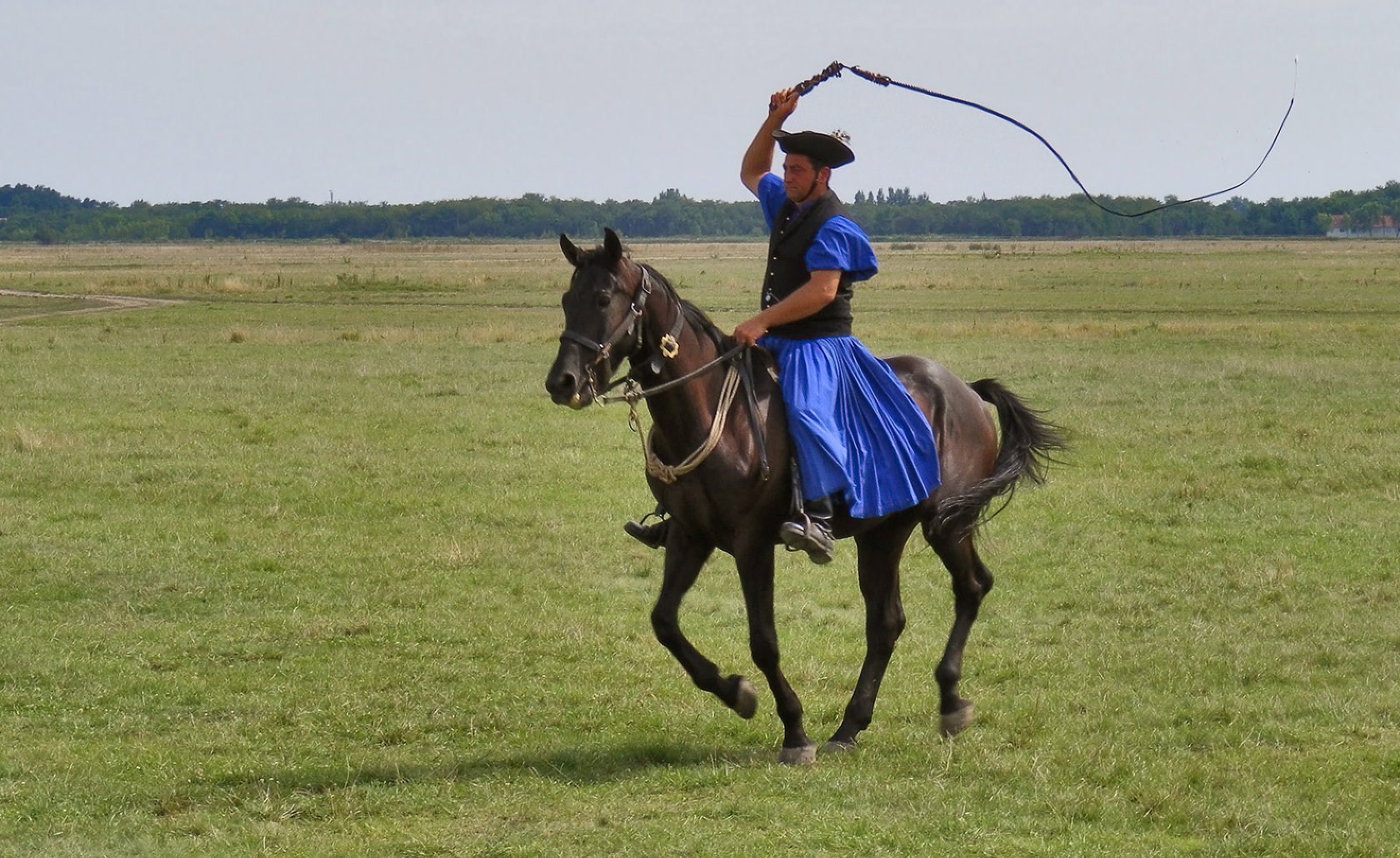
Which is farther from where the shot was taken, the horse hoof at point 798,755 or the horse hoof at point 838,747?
the horse hoof at point 838,747

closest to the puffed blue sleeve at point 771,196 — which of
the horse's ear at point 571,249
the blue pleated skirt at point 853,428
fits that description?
the blue pleated skirt at point 853,428

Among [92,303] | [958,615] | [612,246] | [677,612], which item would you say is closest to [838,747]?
[677,612]

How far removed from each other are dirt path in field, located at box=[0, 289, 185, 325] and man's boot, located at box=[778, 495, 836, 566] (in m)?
34.6

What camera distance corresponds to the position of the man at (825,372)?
7281 millimetres

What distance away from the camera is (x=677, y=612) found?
7371mm

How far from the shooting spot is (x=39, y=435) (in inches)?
703

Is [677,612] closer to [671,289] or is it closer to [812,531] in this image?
[812,531]

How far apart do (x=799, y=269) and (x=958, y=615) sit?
2060mm

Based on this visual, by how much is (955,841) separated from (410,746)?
2.81m

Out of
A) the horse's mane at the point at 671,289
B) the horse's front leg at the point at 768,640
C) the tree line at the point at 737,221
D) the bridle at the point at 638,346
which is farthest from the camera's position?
the tree line at the point at 737,221

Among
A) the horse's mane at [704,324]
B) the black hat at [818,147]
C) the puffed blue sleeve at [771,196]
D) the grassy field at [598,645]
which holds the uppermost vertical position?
the black hat at [818,147]

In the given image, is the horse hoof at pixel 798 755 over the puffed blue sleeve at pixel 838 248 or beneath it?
beneath

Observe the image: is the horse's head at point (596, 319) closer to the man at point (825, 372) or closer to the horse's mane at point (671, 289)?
the horse's mane at point (671, 289)

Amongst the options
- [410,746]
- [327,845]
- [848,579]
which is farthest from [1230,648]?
[327,845]
